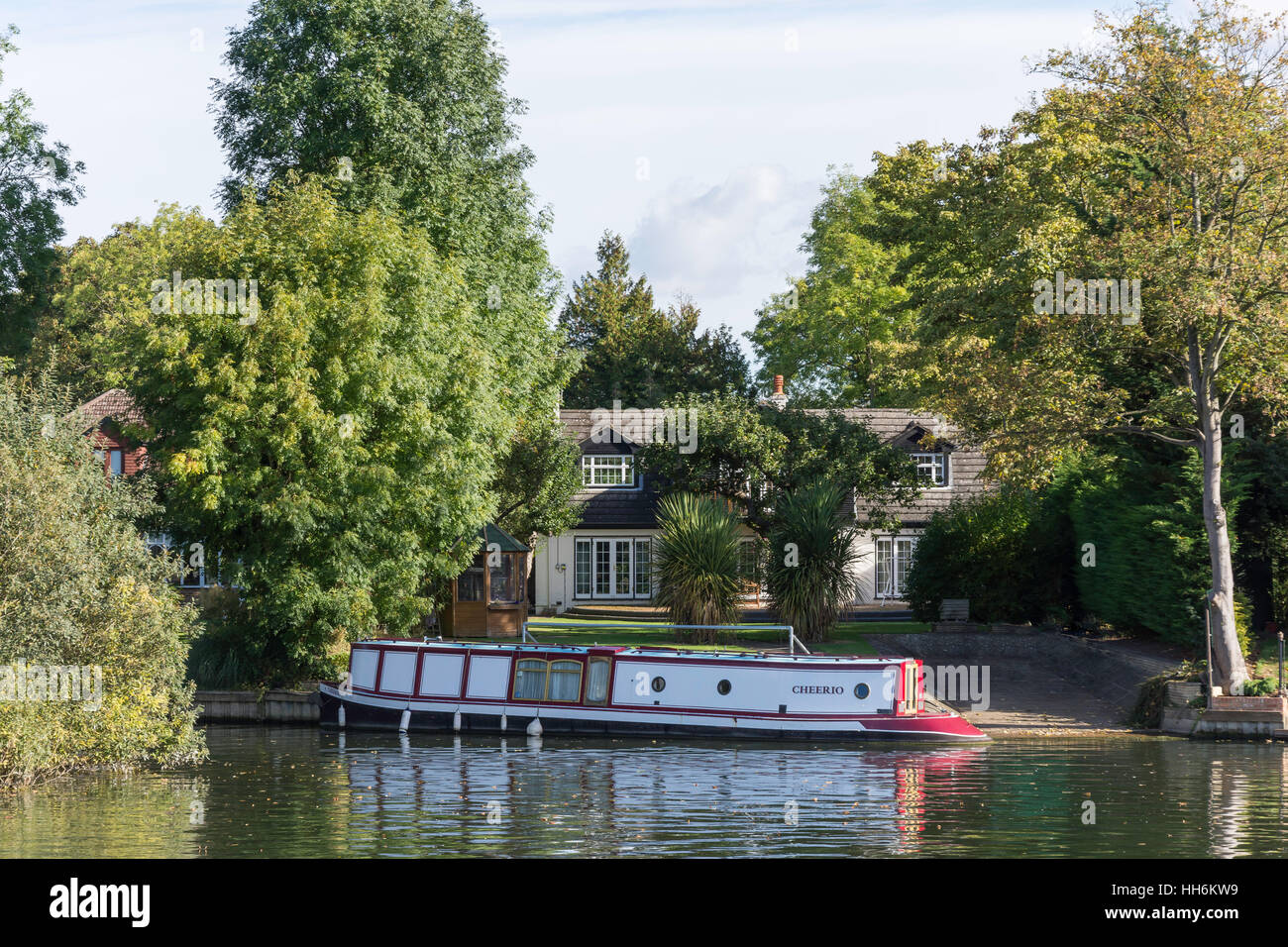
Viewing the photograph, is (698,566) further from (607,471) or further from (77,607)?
(607,471)

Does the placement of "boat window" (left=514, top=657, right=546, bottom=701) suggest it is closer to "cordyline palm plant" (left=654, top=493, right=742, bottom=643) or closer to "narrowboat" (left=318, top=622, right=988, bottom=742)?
"narrowboat" (left=318, top=622, right=988, bottom=742)

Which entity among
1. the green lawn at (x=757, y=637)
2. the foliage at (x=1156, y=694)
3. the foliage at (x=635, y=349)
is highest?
the foliage at (x=635, y=349)

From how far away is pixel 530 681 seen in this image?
1176 inches

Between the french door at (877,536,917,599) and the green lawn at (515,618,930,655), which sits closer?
the green lawn at (515,618,930,655)

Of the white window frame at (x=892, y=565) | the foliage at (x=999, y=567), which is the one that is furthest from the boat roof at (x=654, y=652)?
the white window frame at (x=892, y=565)

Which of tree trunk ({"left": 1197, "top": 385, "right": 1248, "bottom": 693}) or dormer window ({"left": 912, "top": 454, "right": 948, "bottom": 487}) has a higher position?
dormer window ({"left": 912, "top": 454, "right": 948, "bottom": 487})

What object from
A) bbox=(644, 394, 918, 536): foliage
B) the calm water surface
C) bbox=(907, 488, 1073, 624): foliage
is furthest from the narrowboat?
bbox=(907, 488, 1073, 624): foliage

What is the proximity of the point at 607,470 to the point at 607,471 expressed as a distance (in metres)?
0.04

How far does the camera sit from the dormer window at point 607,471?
167 feet

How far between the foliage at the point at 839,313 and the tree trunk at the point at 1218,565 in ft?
106

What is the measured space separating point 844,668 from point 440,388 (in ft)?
39.2

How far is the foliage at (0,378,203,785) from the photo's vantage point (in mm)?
20781

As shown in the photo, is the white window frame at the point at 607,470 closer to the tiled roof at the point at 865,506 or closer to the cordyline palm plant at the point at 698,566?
the tiled roof at the point at 865,506

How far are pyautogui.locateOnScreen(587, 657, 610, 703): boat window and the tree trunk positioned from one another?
12.2 m
